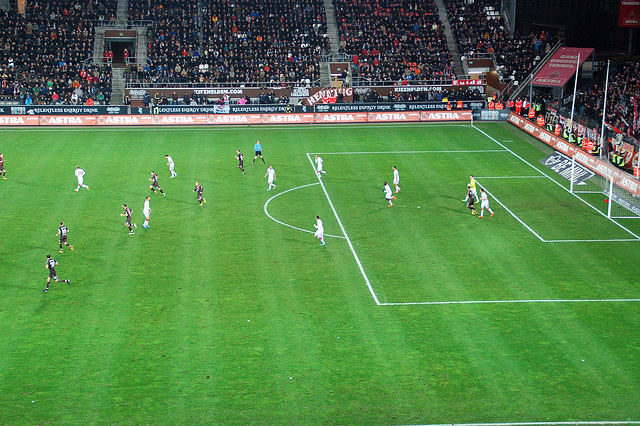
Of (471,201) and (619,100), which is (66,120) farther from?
(619,100)

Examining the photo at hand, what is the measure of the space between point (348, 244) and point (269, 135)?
28.0 metres

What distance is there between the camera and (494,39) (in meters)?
81.2

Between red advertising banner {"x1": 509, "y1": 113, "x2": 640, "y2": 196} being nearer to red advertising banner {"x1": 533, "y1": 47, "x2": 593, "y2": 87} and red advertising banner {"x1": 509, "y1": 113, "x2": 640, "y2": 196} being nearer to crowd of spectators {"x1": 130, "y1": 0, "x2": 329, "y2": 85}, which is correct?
red advertising banner {"x1": 533, "y1": 47, "x2": 593, "y2": 87}

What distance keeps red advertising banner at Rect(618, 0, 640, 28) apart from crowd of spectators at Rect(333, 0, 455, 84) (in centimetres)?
1738

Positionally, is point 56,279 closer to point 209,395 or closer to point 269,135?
point 209,395

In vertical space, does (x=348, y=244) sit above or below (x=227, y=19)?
below

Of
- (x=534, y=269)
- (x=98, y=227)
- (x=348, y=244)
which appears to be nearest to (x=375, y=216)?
(x=348, y=244)

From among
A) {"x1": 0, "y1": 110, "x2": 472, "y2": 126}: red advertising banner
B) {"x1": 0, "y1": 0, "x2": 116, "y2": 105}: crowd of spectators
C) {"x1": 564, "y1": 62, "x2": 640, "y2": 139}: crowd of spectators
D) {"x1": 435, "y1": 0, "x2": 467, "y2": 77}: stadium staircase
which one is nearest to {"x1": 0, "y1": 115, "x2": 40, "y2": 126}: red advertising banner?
{"x1": 0, "y1": 110, "x2": 472, "y2": 126}: red advertising banner

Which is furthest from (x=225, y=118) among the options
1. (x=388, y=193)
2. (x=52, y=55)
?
(x=388, y=193)

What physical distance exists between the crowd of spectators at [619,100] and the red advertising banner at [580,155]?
427 centimetres

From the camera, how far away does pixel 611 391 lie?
2359 cm

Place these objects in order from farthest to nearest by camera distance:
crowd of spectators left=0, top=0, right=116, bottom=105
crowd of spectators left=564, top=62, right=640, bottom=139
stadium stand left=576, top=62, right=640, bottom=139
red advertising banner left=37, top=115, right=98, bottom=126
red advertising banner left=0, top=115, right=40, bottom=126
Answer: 1. crowd of spectators left=0, top=0, right=116, bottom=105
2. red advertising banner left=37, top=115, right=98, bottom=126
3. red advertising banner left=0, top=115, right=40, bottom=126
4. stadium stand left=576, top=62, right=640, bottom=139
5. crowd of spectators left=564, top=62, right=640, bottom=139

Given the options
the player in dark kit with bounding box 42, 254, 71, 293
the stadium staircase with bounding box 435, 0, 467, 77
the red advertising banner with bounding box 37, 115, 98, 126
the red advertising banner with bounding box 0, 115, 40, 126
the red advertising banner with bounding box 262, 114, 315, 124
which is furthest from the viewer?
the stadium staircase with bounding box 435, 0, 467, 77

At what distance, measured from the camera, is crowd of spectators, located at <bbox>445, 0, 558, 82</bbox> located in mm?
77250
